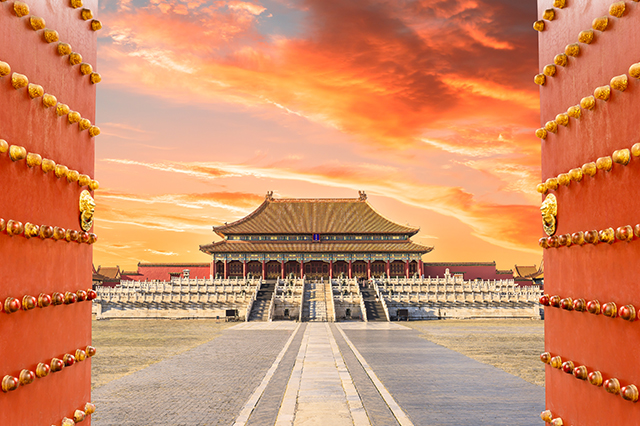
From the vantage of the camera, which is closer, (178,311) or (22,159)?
Result: (22,159)

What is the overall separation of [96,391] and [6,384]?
940 centimetres

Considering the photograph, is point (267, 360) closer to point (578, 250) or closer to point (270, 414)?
point (270, 414)

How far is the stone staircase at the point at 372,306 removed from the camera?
3331 centimetres

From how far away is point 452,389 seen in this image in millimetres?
10680

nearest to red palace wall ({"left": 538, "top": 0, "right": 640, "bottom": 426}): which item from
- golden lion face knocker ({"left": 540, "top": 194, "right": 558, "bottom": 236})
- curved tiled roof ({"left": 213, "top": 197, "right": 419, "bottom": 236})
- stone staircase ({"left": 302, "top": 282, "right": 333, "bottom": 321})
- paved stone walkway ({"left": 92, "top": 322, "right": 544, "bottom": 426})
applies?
golden lion face knocker ({"left": 540, "top": 194, "right": 558, "bottom": 236})

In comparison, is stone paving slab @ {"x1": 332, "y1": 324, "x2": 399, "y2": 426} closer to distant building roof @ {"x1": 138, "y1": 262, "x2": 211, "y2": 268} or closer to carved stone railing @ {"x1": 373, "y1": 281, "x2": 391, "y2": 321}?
carved stone railing @ {"x1": 373, "y1": 281, "x2": 391, "y2": 321}

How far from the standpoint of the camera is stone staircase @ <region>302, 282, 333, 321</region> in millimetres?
32688

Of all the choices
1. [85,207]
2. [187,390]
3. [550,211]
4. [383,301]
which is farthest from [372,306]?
[85,207]

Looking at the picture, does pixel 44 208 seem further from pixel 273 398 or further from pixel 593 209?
pixel 273 398

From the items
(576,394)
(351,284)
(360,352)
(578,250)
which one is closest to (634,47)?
(578,250)

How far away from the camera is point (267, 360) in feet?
48.7

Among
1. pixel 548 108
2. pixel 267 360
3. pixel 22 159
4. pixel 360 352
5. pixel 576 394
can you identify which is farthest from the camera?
pixel 360 352

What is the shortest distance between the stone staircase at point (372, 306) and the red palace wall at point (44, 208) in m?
30.6

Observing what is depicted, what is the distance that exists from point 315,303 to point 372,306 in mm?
Answer: 3782
